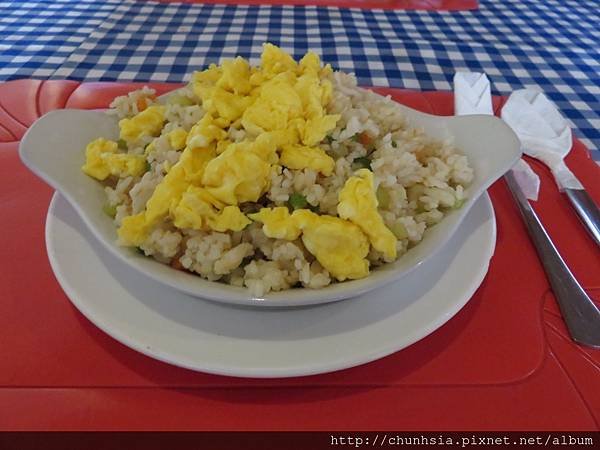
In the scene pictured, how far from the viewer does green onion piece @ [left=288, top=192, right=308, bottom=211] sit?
77 centimetres

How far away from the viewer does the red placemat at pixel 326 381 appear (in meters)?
0.65

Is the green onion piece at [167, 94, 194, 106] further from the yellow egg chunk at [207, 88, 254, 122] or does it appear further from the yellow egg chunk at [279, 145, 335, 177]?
the yellow egg chunk at [279, 145, 335, 177]

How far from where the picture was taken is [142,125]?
95 cm

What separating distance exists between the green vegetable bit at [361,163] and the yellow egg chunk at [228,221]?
9.4 inches

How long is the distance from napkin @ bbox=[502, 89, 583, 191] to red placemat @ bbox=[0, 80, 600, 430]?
1.16 feet

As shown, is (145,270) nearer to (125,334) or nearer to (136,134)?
(125,334)

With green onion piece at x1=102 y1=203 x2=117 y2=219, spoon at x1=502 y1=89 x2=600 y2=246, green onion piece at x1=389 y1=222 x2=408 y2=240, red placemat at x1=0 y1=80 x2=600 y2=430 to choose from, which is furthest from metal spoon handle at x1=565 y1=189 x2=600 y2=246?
green onion piece at x1=102 y1=203 x2=117 y2=219

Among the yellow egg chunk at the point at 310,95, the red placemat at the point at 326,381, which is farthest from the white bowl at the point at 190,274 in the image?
the yellow egg chunk at the point at 310,95

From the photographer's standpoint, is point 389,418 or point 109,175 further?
point 109,175

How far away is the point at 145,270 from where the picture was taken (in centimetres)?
69
